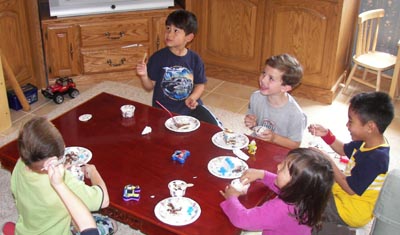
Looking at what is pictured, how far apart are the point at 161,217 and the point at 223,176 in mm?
352

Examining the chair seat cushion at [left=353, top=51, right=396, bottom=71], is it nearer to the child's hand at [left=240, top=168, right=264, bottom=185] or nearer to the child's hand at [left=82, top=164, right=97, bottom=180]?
the child's hand at [left=240, top=168, right=264, bottom=185]

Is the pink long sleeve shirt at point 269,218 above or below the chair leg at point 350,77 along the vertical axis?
above

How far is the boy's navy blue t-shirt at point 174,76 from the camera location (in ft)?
9.21

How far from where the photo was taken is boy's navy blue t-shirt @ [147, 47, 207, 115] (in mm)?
2807

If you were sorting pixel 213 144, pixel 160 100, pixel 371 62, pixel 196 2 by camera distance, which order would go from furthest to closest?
pixel 196 2 < pixel 371 62 < pixel 160 100 < pixel 213 144

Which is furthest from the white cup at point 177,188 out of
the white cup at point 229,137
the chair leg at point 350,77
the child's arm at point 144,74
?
the chair leg at point 350,77

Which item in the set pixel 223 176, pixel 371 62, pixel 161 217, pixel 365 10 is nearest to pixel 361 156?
pixel 223 176

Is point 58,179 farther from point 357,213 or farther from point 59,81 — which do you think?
point 59,81

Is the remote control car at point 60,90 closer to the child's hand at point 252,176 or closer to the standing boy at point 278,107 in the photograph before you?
the standing boy at point 278,107

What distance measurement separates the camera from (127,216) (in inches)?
69.9

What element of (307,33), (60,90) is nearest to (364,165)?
(307,33)

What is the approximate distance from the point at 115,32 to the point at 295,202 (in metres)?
2.88

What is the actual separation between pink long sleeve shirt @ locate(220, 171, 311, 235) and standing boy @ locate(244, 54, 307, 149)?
0.74 metres

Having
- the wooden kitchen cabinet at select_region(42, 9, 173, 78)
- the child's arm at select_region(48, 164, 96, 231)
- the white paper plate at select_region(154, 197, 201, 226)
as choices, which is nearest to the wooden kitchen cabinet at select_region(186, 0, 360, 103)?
the wooden kitchen cabinet at select_region(42, 9, 173, 78)
